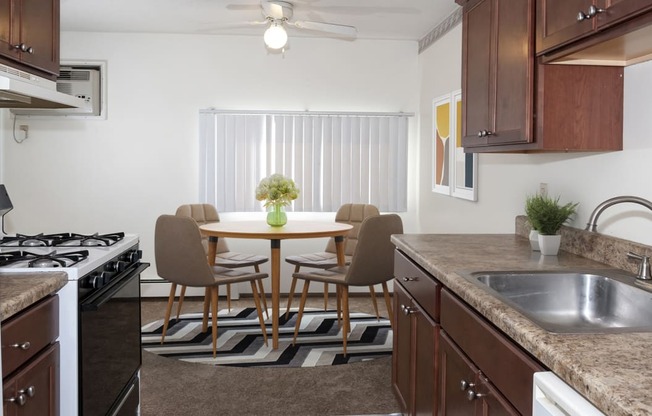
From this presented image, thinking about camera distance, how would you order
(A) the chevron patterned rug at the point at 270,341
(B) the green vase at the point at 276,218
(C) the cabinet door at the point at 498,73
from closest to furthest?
1. (C) the cabinet door at the point at 498,73
2. (A) the chevron patterned rug at the point at 270,341
3. (B) the green vase at the point at 276,218

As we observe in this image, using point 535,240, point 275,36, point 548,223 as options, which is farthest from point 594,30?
point 275,36

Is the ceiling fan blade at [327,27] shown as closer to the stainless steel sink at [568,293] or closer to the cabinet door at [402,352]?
the cabinet door at [402,352]

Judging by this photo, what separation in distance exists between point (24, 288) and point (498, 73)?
1.91 metres

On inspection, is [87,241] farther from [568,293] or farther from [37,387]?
[568,293]

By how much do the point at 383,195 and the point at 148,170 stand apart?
86.0 inches

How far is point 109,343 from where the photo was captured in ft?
7.54

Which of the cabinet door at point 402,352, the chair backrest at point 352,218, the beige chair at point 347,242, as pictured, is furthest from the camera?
the chair backrest at point 352,218

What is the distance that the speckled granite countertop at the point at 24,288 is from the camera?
1535 millimetres

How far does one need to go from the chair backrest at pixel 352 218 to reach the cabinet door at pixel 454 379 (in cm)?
293

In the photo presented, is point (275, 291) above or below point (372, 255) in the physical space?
below

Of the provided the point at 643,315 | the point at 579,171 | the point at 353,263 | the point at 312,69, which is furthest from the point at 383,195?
the point at 643,315

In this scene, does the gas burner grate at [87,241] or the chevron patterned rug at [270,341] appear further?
the chevron patterned rug at [270,341]

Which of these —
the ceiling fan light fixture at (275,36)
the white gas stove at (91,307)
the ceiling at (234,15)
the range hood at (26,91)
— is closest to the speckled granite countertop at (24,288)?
the white gas stove at (91,307)

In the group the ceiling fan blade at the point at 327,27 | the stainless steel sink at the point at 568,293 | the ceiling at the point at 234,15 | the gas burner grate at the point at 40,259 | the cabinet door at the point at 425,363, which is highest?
the ceiling at the point at 234,15
